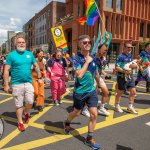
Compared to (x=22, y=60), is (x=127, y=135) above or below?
below

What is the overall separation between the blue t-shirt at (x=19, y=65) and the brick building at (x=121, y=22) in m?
30.5

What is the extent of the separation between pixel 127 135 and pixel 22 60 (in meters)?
2.47

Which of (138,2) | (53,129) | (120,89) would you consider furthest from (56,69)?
(138,2)

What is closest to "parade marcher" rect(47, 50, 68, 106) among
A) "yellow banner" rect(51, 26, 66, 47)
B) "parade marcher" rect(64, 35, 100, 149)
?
"parade marcher" rect(64, 35, 100, 149)

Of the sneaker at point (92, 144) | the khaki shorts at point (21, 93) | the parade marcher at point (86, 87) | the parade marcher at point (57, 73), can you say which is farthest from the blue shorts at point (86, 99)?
the parade marcher at point (57, 73)

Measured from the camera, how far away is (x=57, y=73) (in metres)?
6.92

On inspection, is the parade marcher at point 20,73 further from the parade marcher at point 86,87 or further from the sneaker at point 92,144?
the sneaker at point 92,144

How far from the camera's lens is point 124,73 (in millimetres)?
5762

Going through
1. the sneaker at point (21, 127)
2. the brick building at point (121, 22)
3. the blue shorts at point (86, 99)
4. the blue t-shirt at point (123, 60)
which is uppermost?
the brick building at point (121, 22)

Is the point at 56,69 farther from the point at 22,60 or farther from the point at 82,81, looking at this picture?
the point at 82,81

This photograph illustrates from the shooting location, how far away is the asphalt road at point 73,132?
392cm

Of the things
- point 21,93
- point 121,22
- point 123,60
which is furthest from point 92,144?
point 121,22

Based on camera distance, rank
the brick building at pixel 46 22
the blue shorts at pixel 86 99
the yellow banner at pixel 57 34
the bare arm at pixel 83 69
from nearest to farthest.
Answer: the bare arm at pixel 83 69 < the blue shorts at pixel 86 99 < the yellow banner at pixel 57 34 < the brick building at pixel 46 22

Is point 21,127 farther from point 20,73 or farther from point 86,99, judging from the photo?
point 86,99
